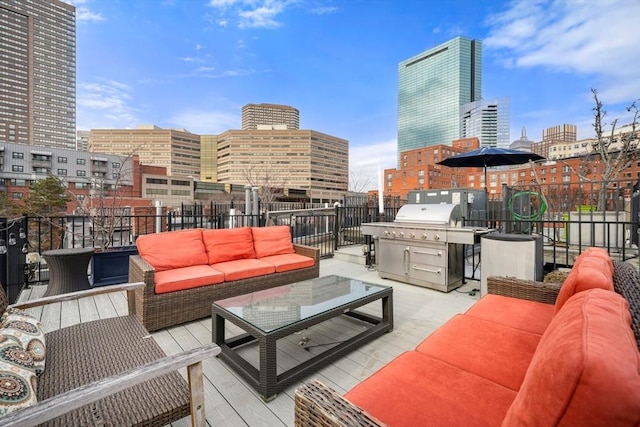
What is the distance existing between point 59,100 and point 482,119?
56500 mm

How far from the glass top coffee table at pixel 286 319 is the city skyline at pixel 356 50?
3.69 metres

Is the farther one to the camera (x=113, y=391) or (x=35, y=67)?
(x=35, y=67)

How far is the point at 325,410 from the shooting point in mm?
903

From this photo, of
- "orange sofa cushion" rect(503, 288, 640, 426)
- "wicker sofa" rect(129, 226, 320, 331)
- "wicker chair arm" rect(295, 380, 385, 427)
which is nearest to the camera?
→ "orange sofa cushion" rect(503, 288, 640, 426)

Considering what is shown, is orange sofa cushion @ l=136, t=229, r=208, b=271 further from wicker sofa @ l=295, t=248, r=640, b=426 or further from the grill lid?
the grill lid

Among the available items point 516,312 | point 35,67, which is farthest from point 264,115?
point 516,312

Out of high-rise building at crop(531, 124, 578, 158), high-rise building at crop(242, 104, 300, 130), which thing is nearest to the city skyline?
high-rise building at crop(531, 124, 578, 158)

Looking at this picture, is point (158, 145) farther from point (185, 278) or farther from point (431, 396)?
point (431, 396)

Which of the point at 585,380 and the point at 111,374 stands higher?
the point at 585,380

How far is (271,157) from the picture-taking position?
235 feet

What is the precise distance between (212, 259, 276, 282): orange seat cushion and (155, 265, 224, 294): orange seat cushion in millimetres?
91

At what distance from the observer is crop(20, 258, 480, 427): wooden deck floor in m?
1.74

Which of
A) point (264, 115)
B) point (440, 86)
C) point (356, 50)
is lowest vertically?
point (356, 50)

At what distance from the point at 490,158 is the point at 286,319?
517 cm
